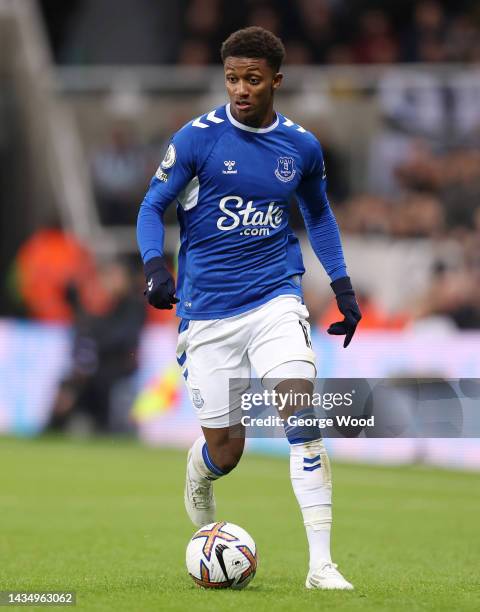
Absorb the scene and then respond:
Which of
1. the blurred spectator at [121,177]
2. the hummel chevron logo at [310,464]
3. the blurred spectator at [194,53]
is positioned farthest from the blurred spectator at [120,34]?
the hummel chevron logo at [310,464]

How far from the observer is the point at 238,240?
22.1 ft

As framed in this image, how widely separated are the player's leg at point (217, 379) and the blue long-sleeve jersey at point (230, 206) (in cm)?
9

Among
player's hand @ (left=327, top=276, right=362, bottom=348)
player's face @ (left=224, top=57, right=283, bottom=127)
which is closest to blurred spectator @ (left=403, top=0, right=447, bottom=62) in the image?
player's hand @ (left=327, top=276, right=362, bottom=348)

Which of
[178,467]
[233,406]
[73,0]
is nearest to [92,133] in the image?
[73,0]

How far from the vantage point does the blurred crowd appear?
20.3m

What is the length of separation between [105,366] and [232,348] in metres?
10.7

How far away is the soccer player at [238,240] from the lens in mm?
6547

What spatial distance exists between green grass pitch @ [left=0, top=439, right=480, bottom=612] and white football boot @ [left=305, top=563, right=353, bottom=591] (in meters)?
0.10

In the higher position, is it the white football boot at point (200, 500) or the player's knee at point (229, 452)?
the player's knee at point (229, 452)

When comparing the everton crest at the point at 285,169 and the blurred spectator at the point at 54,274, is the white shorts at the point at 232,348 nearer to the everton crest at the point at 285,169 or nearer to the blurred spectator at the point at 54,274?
the everton crest at the point at 285,169

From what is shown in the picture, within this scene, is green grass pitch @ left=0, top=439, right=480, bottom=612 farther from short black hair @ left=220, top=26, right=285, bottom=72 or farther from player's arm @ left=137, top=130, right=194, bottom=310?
short black hair @ left=220, top=26, right=285, bottom=72

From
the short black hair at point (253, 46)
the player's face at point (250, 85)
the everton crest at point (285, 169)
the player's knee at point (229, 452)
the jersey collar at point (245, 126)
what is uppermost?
the short black hair at point (253, 46)

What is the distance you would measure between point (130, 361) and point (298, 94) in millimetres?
4350

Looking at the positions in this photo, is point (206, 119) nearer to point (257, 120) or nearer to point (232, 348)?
point (257, 120)
